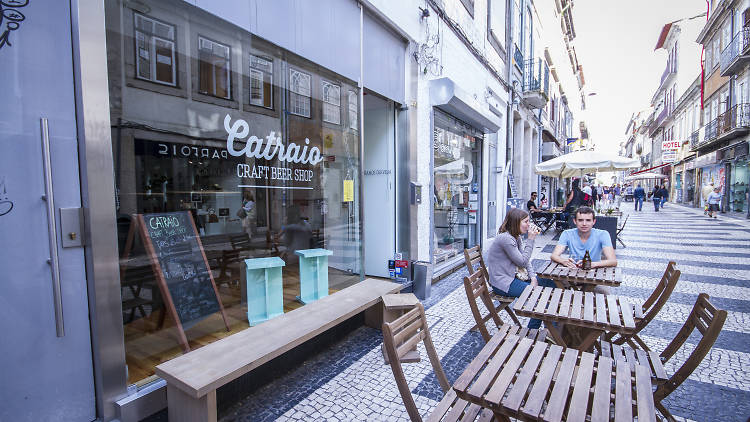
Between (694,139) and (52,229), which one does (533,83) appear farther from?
(694,139)

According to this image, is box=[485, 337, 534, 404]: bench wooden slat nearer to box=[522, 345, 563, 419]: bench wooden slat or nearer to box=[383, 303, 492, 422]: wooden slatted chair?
box=[522, 345, 563, 419]: bench wooden slat

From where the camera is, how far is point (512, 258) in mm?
3703

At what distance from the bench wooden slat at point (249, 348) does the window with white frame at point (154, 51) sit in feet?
7.02

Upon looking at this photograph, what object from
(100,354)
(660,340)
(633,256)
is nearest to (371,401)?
(100,354)

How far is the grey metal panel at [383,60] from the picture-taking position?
15.0ft

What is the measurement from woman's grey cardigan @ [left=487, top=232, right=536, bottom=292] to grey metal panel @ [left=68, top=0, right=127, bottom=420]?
330 centimetres

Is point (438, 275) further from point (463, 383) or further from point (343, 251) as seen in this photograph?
point (463, 383)

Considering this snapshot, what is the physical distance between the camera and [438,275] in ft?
19.6

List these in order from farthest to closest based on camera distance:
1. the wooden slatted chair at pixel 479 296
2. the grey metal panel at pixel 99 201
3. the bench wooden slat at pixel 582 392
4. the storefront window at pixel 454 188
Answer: the storefront window at pixel 454 188
the wooden slatted chair at pixel 479 296
the grey metal panel at pixel 99 201
the bench wooden slat at pixel 582 392

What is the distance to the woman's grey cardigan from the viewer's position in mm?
3691

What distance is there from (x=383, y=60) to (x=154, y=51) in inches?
114

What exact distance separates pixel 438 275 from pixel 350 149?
2.69 meters

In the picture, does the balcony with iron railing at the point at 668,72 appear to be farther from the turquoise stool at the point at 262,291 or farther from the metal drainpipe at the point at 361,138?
the turquoise stool at the point at 262,291

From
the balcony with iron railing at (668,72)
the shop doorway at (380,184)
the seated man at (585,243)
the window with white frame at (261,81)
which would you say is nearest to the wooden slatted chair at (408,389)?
the seated man at (585,243)
